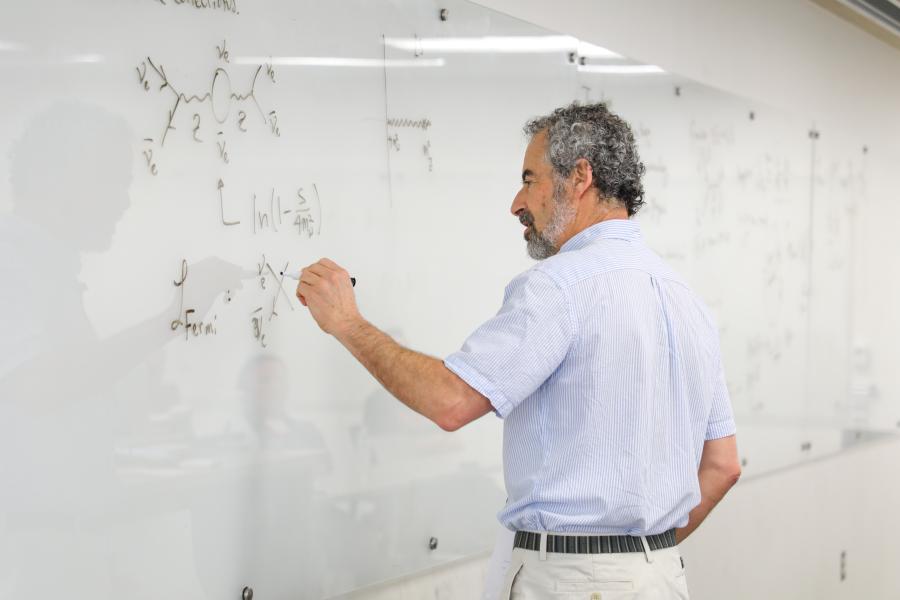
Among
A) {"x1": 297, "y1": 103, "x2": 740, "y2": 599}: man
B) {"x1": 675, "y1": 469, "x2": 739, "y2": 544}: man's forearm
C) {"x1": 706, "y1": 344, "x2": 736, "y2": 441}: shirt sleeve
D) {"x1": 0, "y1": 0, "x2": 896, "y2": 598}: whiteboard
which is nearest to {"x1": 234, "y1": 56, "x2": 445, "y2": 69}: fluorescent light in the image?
{"x1": 0, "y1": 0, "x2": 896, "y2": 598}: whiteboard

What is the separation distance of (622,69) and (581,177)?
97 centimetres

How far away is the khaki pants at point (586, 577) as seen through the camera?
1.28m

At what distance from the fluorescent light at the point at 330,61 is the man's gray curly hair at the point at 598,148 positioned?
0.37m

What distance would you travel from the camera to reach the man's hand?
1291 millimetres

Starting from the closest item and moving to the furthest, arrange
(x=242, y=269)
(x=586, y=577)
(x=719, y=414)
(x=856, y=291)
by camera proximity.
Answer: (x=586, y=577) → (x=242, y=269) → (x=719, y=414) → (x=856, y=291)

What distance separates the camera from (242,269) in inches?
54.6

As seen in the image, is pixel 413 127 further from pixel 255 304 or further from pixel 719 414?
pixel 719 414

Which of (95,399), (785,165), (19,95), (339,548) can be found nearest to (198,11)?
(19,95)

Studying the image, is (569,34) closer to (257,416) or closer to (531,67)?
(531,67)

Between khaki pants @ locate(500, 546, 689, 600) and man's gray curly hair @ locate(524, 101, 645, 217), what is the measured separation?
0.51m

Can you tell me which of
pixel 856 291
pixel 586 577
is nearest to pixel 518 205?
pixel 586 577

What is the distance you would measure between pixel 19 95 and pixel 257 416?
56cm

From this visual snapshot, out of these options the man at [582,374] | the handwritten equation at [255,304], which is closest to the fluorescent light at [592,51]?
the man at [582,374]

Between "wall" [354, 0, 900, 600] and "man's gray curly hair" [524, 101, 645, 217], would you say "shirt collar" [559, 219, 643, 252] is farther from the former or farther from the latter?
"wall" [354, 0, 900, 600]
